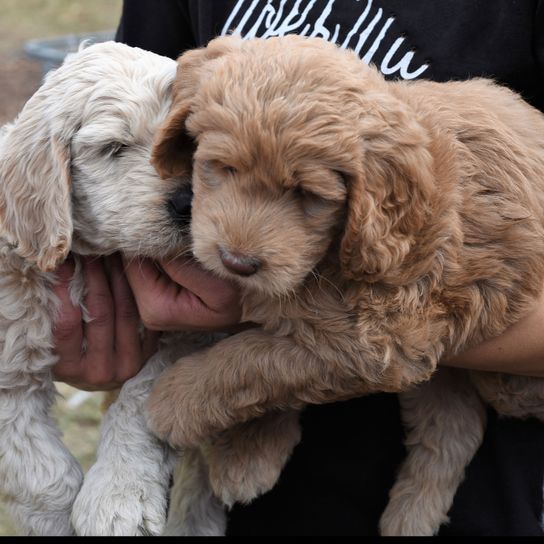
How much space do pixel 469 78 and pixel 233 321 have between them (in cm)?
114

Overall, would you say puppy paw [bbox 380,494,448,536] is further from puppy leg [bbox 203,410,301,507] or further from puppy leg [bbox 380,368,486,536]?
puppy leg [bbox 203,410,301,507]

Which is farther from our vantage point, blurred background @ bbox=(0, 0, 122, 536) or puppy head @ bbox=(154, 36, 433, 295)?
blurred background @ bbox=(0, 0, 122, 536)

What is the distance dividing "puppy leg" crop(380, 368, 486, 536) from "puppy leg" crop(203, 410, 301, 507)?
16.4 inches

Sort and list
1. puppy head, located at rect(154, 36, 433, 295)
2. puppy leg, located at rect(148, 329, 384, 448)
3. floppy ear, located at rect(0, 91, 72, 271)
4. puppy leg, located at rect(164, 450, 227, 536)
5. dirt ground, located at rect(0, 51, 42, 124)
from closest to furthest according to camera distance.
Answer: puppy head, located at rect(154, 36, 433, 295) → puppy leg, located at rect(148, 329, 384, 448) → floppy ear, located at rect(0, 91, 72, 271) → puppy leg, located at rect(164, 450, 227, 536) → dirt ground, located at rect(0, 51, 42, 124)

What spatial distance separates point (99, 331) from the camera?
339cm

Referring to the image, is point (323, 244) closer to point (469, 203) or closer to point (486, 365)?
point (469, 203)

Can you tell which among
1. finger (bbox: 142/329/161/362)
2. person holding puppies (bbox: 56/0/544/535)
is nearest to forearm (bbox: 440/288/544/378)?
person holding puppies (bbox: 56/0/544/535)

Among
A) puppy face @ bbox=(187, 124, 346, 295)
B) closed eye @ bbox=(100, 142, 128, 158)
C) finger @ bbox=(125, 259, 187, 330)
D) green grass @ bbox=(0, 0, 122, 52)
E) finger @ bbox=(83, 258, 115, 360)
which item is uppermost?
puppy face @ bbox=(187, 124, 346, 295)

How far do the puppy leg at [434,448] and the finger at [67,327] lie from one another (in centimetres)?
118

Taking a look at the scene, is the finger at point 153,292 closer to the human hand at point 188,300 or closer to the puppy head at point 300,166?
the human hand at point 188,300

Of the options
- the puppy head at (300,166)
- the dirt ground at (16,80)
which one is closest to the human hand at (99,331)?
the puppy head at (300,166)

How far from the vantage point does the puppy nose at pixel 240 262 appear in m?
2.60

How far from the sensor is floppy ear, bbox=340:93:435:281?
2564mm

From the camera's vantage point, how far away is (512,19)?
3.03 metres
